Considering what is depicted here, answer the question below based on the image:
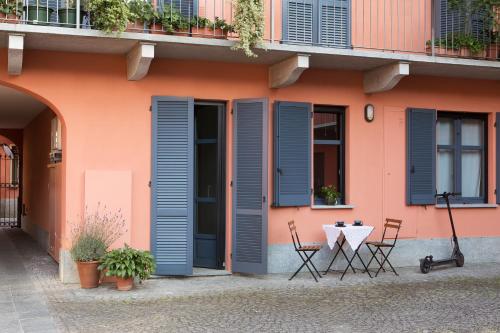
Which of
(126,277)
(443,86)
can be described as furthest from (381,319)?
(443,86)

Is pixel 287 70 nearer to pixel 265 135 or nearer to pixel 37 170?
pixel 265 135

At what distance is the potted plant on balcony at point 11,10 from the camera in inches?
305

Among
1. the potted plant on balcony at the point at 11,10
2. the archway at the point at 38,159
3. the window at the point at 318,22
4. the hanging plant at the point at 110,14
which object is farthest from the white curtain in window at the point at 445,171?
the potted plant on balcony at the point at 11,10

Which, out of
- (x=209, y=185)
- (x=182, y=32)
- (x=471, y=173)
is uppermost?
(x=182, y=32)

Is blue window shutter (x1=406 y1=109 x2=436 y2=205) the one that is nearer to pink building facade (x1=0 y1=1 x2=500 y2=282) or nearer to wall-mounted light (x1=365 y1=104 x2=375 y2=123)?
pink building facade (x1=0 y1=1 x2=500 y2=282)

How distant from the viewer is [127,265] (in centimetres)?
796

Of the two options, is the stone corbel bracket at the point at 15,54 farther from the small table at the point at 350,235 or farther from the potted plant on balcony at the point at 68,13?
the small table at the point at 350,235

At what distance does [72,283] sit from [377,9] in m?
6.20

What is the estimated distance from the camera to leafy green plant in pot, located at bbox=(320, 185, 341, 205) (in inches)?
389

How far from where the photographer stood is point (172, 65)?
9094 mm

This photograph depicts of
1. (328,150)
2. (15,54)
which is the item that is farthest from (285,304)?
(15,54)

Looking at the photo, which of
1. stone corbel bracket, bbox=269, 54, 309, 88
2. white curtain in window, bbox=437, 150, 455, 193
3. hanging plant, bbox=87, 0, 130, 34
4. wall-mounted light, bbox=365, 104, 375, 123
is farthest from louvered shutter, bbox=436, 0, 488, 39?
hanging plant, bbox=87, 0, 130, 34

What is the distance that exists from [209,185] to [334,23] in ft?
10.2

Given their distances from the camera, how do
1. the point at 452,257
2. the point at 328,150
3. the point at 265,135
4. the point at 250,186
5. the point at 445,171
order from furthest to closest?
the point at 445,171
the point at 452,257
the point at 328,150
the point at 250,186
the point at 265,135
